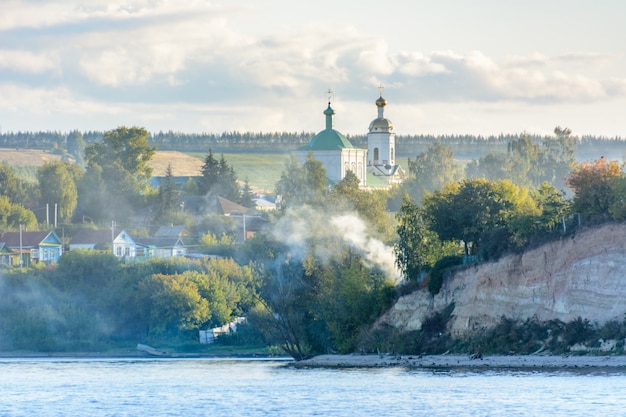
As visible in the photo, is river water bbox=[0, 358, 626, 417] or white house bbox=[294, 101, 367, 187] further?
white house bbox=[294, 101, 367, 187]

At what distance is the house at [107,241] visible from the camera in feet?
430

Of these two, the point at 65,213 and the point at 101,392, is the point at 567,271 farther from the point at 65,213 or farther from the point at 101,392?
the point at 65,213

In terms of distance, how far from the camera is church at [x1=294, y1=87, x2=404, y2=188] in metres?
170

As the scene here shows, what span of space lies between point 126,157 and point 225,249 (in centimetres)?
4297

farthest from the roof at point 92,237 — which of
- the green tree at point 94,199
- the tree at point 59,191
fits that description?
the green tree at point 94,199

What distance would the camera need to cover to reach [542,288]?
72188 mm

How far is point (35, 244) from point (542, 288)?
67.6m

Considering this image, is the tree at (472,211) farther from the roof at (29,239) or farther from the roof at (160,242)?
the roof at (29,239)

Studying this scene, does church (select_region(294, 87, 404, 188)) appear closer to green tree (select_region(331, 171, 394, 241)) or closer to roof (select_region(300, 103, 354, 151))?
roof (select_region(300, 103, 354, 151))

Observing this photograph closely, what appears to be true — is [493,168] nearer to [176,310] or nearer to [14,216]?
[14,216]

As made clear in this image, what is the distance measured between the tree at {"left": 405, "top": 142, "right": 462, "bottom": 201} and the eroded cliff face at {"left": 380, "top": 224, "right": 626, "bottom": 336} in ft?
281

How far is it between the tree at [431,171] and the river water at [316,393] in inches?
3457

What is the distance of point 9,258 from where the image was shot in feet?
415

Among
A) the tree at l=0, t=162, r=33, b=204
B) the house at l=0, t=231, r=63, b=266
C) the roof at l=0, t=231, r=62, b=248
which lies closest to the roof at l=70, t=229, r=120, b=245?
the house at l=0, t=231, r=63, b=266
